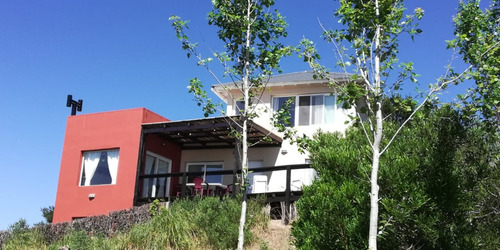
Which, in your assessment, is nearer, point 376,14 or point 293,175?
point 376,14

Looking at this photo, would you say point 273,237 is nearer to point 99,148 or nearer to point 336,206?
point 336,206

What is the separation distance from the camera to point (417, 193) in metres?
9.08

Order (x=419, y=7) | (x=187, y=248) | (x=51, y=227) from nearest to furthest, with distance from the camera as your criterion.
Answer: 1. (x=419, y=7)
2. (x=187, y=248)
3. (x=51, y=227)

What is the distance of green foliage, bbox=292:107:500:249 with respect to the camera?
920 cm

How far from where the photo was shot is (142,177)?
723 inches

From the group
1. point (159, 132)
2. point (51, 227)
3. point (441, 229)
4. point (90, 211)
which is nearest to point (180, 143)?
point (159, 132)

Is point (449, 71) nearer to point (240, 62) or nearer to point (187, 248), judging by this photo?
point (240, 62)

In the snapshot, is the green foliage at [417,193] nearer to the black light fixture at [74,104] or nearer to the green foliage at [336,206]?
the green foliage at [336,206]

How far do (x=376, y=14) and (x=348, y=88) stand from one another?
4.50 feet

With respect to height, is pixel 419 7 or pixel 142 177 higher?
pixel 419 7

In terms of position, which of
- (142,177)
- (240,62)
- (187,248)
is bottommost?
(187,248)

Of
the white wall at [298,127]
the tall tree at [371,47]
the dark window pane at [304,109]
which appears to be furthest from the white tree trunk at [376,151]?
the dark window pane at [304,109]

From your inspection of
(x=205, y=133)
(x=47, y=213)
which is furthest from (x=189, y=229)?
(x=47, y=213)

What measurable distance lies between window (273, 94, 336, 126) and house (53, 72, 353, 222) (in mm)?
35
